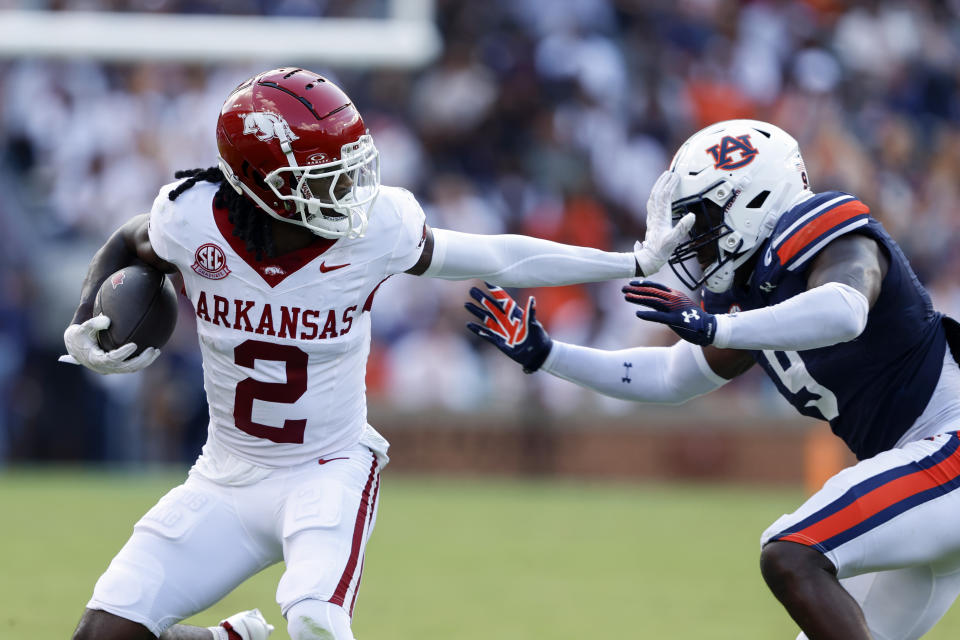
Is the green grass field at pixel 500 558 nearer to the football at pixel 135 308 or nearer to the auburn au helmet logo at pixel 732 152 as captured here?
the football at pixel 135 308

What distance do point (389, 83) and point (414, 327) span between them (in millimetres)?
2612

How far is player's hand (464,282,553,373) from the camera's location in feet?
14.8

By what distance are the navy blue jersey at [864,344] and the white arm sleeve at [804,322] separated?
11.5 inches

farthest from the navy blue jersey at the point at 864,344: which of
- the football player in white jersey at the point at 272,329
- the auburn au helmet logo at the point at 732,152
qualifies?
the football player in white jersey at the point at 272,329

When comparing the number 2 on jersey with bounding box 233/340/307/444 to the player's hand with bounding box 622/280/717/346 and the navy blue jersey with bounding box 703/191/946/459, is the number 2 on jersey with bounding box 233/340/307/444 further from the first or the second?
the navy blue jersey with bounding box 703/191/946/459

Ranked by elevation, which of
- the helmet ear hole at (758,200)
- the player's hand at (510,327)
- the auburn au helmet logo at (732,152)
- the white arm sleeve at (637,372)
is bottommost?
the white arm sleeve at (637,372)

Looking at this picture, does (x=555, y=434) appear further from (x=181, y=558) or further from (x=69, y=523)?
(x=181, y=558)

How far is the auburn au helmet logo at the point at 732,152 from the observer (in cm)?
423

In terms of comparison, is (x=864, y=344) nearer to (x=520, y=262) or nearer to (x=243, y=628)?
(x=520, y=262)

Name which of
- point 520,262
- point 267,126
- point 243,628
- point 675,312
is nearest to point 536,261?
point 520,262

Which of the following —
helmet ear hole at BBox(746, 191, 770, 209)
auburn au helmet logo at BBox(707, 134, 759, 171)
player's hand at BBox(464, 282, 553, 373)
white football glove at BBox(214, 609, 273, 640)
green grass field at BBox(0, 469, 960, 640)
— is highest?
auburn au helmet logo at BBox(707, 134, 759, 171)

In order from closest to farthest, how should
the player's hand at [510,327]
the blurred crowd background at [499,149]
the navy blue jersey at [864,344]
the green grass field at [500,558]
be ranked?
the navy blue jersey at [864,344]
the player's hand at [510,327]
the green grass field at [500,558]
the blurred crowd background at [499,149]

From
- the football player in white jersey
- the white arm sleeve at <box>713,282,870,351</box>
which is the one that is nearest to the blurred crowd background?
the football player in white jersey

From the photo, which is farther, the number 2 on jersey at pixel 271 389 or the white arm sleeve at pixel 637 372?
the white arm sleeve at pixel 637 372
